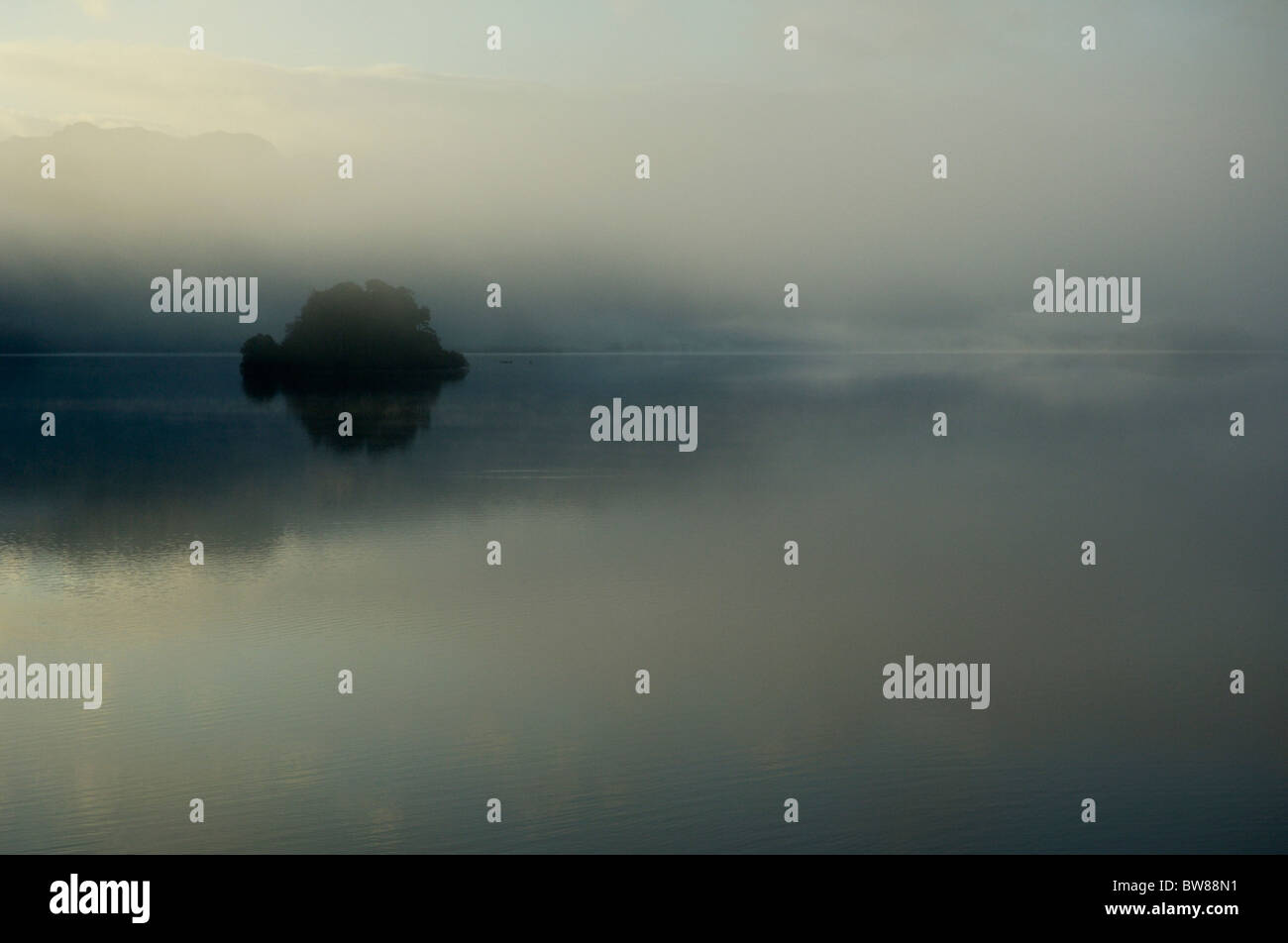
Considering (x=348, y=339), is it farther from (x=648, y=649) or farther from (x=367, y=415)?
(x=648, y=649)

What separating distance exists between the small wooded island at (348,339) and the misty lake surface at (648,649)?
43457mm

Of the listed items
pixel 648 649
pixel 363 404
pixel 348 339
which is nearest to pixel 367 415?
pixel 363 404

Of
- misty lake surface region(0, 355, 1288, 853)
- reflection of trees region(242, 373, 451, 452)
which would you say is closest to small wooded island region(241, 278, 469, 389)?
reflection of trees region(242, 373, 451, 452)

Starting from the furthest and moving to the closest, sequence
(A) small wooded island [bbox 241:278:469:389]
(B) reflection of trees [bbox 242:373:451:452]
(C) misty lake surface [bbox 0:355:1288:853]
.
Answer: (A) small wooded island [bbox 241:278:469:389], (B) reflection of trees [bbox 242:373:451:452], (C) misty lake surface [bbox 0:355:1288:853]

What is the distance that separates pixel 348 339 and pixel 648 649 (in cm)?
5753

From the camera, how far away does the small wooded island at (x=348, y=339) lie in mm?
66750

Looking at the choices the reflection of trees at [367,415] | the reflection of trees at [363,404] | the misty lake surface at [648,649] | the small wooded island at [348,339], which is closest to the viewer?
the misty lake surface at [648,649]

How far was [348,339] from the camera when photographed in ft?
218

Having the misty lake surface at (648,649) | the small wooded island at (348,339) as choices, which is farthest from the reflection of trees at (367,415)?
the small wooded island at (348,339)

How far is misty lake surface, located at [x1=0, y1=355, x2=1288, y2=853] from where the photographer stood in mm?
8266

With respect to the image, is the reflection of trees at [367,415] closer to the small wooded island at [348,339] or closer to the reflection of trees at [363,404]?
the reflection of trees at [363,404]

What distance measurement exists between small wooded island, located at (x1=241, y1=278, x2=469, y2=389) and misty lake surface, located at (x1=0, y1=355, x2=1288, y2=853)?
43.5 metres

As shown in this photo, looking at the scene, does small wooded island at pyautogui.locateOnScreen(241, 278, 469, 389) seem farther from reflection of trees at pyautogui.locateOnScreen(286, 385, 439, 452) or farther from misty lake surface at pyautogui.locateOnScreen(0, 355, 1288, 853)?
misty lake surface at pyautogui.locateOnScreen(0, 355, 1288, 853)

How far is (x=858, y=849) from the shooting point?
25.8 feet
